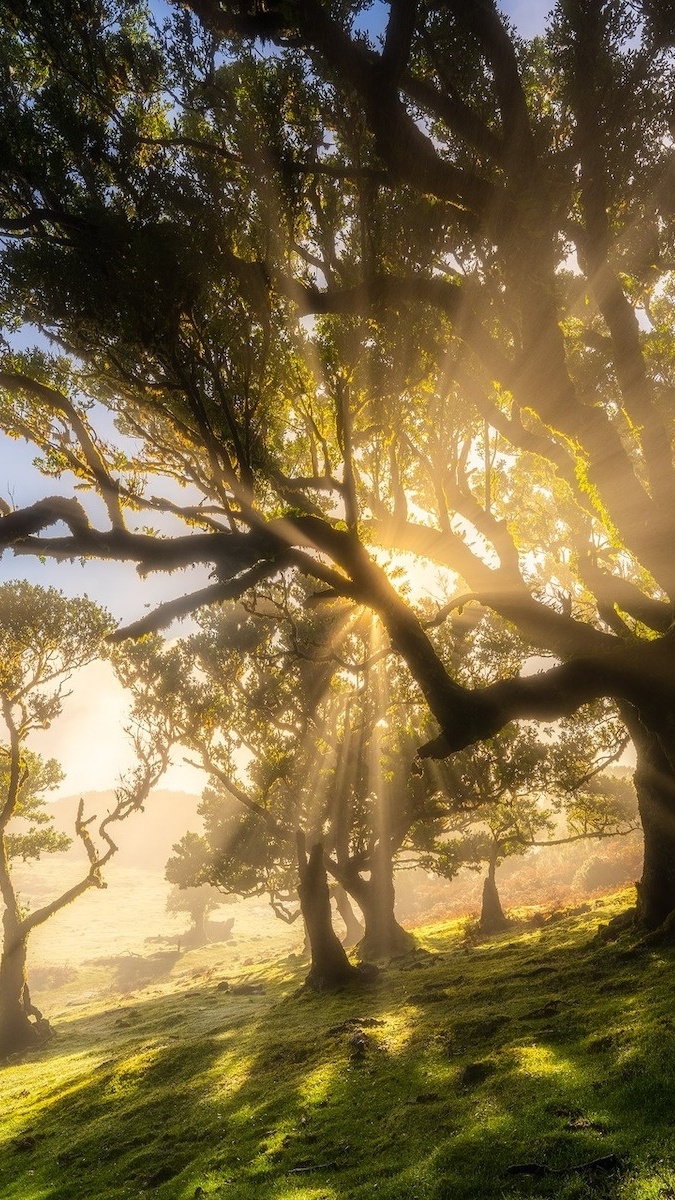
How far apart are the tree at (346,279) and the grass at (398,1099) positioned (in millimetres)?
5076

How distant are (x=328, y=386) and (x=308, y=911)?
59.0 ft

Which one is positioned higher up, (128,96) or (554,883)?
(128,96)

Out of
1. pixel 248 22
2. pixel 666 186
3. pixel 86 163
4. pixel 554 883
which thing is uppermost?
Answer: pixel 248 22

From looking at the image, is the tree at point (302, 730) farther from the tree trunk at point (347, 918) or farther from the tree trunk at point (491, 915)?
the tree trunk at point (347, 918)

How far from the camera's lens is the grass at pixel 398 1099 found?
6281 mm

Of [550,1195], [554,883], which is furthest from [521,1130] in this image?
[554,883]

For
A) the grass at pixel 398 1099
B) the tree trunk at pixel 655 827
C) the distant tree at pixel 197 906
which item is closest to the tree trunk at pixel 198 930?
the distant tree at pixel 197 906

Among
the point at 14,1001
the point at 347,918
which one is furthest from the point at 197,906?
the point at 14,1001

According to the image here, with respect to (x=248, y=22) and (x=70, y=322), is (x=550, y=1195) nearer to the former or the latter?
(x=70, y=322)

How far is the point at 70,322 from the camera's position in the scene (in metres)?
11.7

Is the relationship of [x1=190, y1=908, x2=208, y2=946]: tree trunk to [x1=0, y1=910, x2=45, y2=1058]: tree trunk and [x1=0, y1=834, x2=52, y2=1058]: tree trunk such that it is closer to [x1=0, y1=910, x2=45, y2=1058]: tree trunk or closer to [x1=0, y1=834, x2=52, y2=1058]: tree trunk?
[x1=0, y1=834, x2=52, y2=1058]: tree trunk

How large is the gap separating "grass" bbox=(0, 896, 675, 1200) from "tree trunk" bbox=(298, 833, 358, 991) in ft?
5.89

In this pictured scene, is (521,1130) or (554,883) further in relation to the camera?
(554,883)

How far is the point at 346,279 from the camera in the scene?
13766 mm
